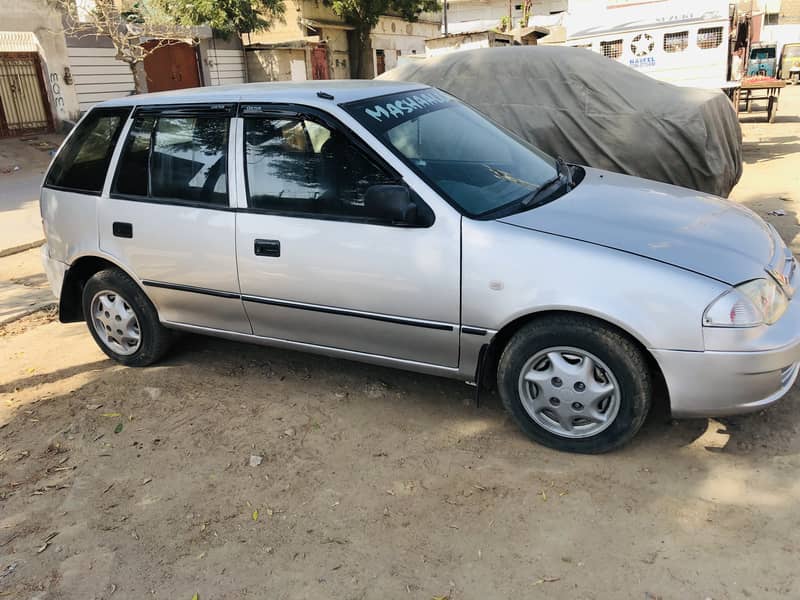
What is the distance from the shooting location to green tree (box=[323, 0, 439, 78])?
26.3m

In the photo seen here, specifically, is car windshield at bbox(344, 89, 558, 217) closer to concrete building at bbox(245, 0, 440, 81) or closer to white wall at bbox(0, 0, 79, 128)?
white wall at bbox(0, 0, 79, 128)

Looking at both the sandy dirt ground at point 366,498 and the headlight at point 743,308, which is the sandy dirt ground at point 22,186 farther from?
the headlight at point 743,308

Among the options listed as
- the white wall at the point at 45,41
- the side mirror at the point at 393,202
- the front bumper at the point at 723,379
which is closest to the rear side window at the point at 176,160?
the side mirror at the point at 393,202

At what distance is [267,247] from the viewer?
3.64m

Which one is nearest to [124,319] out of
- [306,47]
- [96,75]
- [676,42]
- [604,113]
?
[604,113]

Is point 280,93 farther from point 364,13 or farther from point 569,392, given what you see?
point 364,13

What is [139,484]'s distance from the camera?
3.31 metres

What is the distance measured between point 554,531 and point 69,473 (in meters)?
2.44

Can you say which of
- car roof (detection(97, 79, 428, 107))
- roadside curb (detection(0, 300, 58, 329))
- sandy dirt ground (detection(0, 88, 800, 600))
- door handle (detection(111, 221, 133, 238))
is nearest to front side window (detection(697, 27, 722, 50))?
car roof (detection(97, 79, 428, 107))

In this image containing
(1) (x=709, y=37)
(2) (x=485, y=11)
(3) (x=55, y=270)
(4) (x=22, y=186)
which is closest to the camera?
(3) (x=55, y=270)

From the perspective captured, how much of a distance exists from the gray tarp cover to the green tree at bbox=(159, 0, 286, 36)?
15819mm

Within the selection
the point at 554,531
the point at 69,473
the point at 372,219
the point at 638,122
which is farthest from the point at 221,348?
the point at 638,122

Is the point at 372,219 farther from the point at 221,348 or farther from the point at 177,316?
the point at 221,348

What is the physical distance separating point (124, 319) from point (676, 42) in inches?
564
